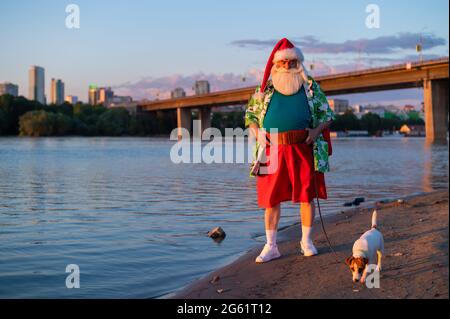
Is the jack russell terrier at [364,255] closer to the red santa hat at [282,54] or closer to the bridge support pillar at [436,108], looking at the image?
the red santa hat at [282,54]

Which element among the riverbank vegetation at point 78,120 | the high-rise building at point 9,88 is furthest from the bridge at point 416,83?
the high-rise building at point 9,88

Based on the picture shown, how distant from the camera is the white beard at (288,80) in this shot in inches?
232

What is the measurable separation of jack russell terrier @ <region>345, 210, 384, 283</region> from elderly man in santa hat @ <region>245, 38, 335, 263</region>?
91 centimetres

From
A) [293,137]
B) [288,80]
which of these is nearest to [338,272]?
[293,137]

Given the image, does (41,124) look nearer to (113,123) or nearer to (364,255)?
(113,123)

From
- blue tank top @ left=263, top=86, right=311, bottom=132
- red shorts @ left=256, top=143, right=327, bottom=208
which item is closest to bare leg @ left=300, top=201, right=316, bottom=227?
red shorts @ left=256, top=143, right=327, bottom=208

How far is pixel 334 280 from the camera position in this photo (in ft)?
16.0

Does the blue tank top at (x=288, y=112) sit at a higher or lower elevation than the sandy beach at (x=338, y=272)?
higher

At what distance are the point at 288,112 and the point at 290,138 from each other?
274 millimetres

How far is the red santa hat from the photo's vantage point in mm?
5916

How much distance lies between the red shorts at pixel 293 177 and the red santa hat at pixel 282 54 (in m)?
0.74

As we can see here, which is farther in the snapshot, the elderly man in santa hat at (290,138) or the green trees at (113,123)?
the green trees at (113,123)
